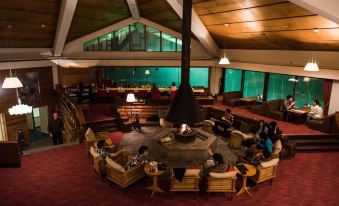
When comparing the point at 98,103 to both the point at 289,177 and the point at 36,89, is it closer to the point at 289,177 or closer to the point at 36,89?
the point at 36,89

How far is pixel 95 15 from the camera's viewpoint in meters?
12.3

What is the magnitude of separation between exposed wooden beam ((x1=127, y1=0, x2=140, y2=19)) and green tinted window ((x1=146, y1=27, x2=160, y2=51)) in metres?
→ 1.46

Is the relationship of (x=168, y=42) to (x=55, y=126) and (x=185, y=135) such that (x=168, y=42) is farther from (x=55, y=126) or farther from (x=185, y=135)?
(x=55, y=126)

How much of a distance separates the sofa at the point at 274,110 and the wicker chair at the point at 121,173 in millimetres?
7735

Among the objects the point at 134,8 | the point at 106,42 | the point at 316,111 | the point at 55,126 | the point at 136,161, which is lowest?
the point at 136,161

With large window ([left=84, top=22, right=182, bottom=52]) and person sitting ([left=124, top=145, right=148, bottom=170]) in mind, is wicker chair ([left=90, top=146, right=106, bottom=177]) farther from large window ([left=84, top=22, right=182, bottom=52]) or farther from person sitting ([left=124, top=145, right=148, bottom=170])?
large window ([left=84, top=22, right=182, bottom=52])

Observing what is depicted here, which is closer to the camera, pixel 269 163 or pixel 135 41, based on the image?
pixel 269 163

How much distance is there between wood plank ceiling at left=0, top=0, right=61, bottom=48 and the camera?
8977mm

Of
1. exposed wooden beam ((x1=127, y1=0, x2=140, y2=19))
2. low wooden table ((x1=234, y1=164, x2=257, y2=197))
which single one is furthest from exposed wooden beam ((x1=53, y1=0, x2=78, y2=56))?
low wooden table ((x1=234, y1=164, x2=257, y2=197))

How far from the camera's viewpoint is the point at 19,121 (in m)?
13.0

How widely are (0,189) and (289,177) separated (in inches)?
326

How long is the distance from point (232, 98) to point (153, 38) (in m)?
6.32

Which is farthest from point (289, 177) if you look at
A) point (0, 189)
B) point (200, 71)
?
point (200, 71)

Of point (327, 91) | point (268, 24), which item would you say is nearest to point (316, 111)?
point (327, 91)
